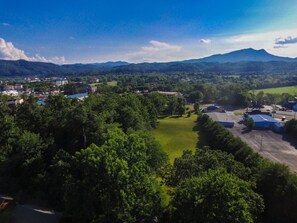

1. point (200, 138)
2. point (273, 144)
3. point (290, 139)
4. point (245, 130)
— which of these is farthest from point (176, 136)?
point (290, 139)

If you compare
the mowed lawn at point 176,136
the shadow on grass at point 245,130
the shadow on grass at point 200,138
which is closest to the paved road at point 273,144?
the shadow on grass at point 245,130

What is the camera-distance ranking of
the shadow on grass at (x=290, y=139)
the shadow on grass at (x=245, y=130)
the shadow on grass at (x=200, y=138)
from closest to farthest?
1. the shadow on grass at (x=200, y=138)
2. the shadow on grass at (x=290, y=139)
3. the shadow on grass at (x=245, y=130)

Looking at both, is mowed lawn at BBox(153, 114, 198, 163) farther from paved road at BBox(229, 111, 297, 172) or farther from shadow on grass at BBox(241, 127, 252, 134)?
shadow on grass at BBox(241, 127, 252, 134)

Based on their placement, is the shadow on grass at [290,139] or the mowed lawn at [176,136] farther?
the shadow on grass at [290,139]

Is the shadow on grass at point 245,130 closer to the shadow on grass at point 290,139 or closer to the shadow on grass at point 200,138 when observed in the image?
the shadow on grass at point 290,139

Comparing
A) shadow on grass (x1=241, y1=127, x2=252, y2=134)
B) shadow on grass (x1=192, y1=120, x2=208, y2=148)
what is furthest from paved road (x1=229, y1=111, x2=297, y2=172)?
shadow on grass (x1=192, y1=120, x2=208, y2=148)

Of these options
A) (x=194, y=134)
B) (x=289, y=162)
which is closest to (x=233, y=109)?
(x=194, y=134)

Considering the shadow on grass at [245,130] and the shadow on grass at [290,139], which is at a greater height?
the shadow on grass at [290,139]
